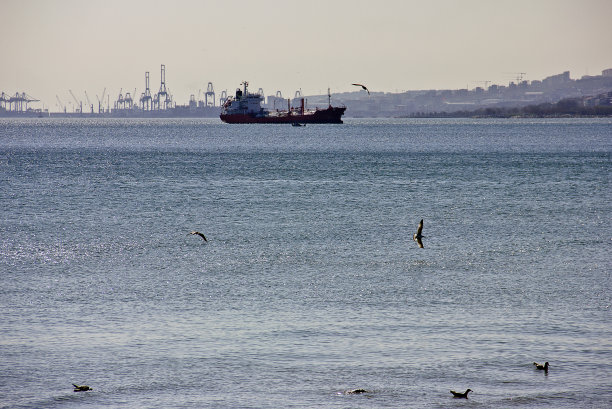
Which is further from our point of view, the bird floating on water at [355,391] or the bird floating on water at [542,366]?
the bird floating on water at [542,366]

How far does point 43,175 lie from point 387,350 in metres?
67.6

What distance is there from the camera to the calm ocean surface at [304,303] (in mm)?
18062

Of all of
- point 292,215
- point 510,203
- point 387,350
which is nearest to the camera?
point 387,350

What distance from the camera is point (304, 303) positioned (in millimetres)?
25406

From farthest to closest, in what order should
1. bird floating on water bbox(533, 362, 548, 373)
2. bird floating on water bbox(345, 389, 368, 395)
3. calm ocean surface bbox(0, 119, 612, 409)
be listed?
bird floating on water bbox(533, 362, 548, 373) → calm ocean surface bbox(0, 119, 612, 409) → bird floating on water bbox(345, 389, 368, 395)

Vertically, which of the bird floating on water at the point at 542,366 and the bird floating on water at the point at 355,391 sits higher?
the bird floating on water at the point at 542,366

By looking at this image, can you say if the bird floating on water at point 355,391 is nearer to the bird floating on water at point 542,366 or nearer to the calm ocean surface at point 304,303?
the calm ocean surface at point 304,303

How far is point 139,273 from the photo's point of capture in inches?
1199

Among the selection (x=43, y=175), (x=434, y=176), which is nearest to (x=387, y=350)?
(x=434, y=176)

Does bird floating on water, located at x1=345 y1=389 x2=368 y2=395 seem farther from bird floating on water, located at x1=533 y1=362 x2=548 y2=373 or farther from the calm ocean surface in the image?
bird floating on water, located at x1=533 y1=362 x2=548 y2=373

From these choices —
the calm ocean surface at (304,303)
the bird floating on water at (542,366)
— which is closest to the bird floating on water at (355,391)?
the calm ocean surface at (304,303)

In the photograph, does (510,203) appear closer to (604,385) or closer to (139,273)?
(139,273)

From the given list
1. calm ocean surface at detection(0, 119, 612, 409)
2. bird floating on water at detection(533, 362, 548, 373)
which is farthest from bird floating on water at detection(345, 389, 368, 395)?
bird floating on water at detection(533, 362, 548, 373)

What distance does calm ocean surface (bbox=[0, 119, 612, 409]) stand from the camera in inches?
711
